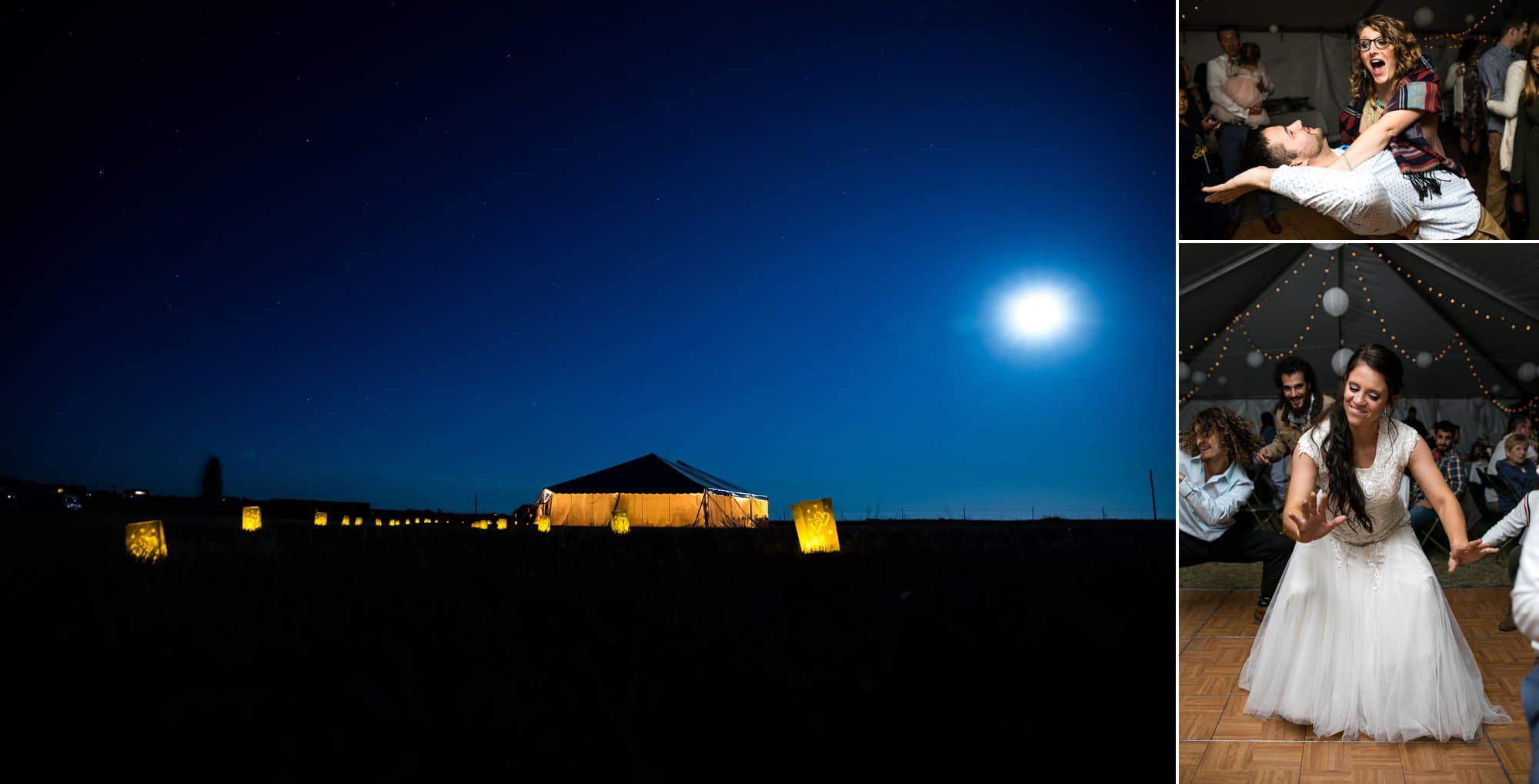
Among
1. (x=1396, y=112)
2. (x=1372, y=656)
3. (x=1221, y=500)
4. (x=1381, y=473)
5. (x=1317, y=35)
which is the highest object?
(x=1317, y=35)

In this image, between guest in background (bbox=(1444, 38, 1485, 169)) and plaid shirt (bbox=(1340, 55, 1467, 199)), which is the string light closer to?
guest in background (bbox=(1444, 38, 1485, 169))

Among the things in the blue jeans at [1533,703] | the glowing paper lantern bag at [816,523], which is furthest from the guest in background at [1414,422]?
the glowing paper lantern bag at [816,523]

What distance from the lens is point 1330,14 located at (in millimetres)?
2141

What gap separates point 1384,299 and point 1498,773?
4.27 meters

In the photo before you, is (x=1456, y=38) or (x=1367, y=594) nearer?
(x=1456, y=38)

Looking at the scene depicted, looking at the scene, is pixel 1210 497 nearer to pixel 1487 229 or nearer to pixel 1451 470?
pixel 1487 229

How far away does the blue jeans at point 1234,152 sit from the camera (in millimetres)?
2123

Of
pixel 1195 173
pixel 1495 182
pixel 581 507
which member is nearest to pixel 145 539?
pixel 1195 173

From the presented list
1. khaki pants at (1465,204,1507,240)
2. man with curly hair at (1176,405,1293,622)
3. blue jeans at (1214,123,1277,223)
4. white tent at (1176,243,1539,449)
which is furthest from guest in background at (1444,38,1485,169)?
man with curly hair at (1176,405,1293,622)

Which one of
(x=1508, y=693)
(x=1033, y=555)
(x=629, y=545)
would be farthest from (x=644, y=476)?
(x=1508, y=693)

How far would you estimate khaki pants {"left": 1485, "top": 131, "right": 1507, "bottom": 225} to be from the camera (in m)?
1.92

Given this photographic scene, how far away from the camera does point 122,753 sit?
1.95 metres

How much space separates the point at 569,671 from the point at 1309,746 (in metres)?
2.93

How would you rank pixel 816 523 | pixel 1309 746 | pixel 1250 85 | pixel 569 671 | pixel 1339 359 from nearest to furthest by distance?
1. pixel 1250 85
2. pixel 569 671
3. pixel 1309 746
4. pixel 816 523
5. pixel 1339 359
